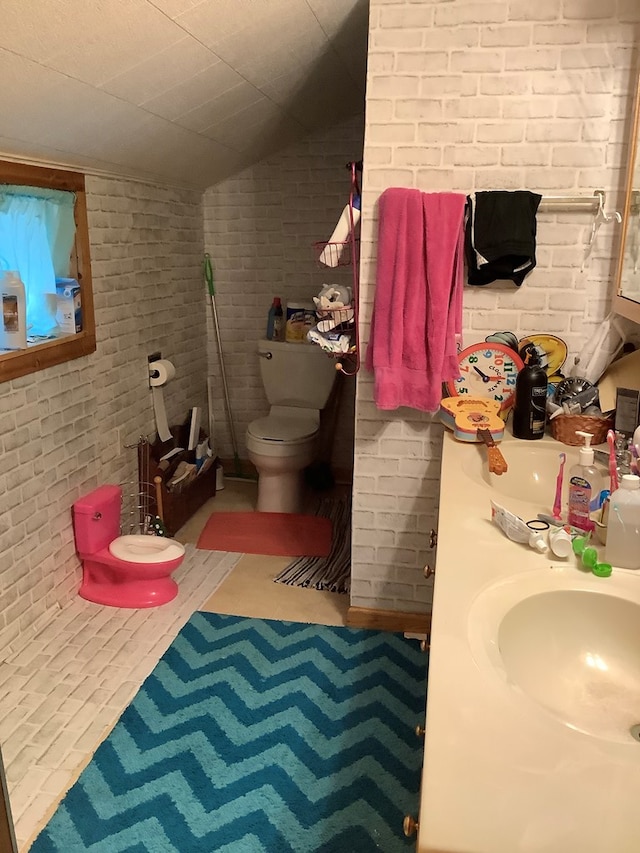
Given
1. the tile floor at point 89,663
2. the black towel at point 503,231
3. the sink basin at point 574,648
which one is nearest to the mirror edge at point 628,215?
the black towel at point 503,231

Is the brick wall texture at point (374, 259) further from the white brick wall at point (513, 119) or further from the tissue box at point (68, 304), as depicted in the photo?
the tissue box at point (68, 304)

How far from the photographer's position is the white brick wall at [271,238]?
12.5 feet

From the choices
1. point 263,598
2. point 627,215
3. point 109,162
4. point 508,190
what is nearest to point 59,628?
point 263,598

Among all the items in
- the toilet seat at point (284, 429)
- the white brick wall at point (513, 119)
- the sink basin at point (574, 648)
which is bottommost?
the toilet seat at point (284, 429)

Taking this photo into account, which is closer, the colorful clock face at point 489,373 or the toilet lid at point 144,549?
the colorful clock face at point 489,373

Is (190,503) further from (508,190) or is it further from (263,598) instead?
(508,190)

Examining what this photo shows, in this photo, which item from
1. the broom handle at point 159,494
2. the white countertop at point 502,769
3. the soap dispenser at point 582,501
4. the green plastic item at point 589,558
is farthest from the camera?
the broom handle at point 159,494

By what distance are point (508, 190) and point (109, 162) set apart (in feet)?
4.98

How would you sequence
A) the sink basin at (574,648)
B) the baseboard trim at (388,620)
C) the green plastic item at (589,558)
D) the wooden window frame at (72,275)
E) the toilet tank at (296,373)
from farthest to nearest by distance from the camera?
the toilet tank at (296,373)
the baseboard trim at (388,620)
the wooden window frame at (72,275)
the green plastic item at (589,558)
the sink basin at (574,648)

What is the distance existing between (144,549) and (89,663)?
58 cm

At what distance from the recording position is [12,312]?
2.34m

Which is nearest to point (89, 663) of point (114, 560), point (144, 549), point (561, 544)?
point (114, 560)

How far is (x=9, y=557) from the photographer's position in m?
2.39

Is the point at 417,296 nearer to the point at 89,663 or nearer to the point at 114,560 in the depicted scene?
the point at 114,560
